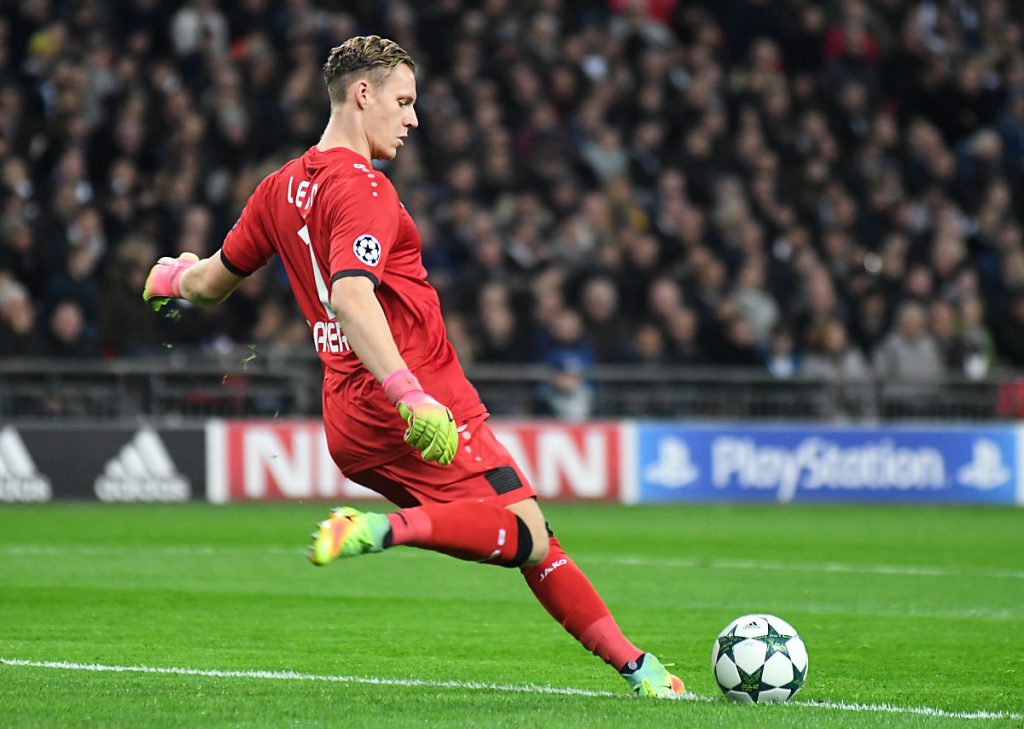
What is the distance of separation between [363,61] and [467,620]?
3.66 meters

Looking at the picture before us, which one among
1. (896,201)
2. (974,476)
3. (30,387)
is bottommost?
(974,476)

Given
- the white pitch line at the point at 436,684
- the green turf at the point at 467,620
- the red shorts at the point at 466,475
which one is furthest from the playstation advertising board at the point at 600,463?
the red shorts at the point at 466,475

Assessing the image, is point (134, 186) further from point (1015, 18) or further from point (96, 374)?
point (1015, 18)

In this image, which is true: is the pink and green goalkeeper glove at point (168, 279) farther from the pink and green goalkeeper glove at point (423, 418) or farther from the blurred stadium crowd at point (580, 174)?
the blurred stadium crowd at point (580, 174)

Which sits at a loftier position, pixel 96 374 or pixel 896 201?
pixel 896 201

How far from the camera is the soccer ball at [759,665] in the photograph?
577 centimetres

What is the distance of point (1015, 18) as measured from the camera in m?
23.4

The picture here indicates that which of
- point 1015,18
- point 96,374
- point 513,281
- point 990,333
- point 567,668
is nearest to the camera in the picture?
point 567,668

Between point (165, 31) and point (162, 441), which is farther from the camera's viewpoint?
point (165, 31)

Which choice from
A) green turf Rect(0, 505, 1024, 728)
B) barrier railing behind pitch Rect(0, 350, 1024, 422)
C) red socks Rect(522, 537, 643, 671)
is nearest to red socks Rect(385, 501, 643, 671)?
red socks Rect(522, 537, 643, 671)

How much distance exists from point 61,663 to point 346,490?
1006 centimetres

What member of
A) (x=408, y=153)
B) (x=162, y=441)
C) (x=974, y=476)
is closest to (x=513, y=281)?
(x=408, y=153)

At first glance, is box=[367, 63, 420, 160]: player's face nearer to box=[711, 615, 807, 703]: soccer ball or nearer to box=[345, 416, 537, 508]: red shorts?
box=[345, 416, 537, 508]: red shorts

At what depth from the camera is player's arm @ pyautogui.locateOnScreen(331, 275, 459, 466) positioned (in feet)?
16.2
